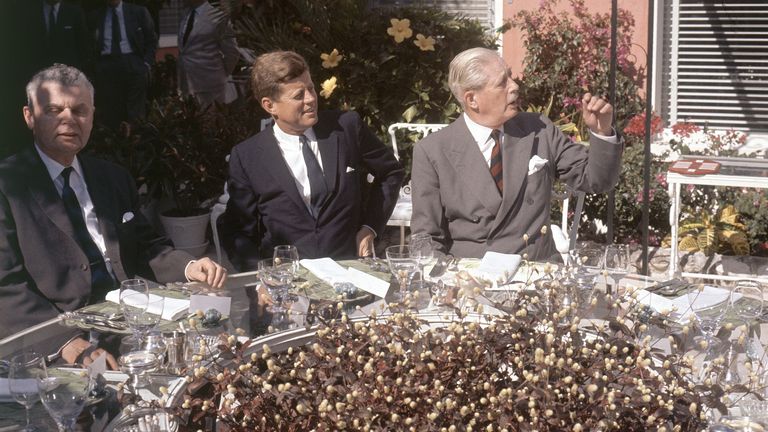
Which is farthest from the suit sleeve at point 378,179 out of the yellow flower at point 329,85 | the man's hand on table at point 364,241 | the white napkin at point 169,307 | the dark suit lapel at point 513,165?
the yellow flower at point 329,85

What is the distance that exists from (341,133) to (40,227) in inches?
54.7

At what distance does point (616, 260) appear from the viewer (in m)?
2.88

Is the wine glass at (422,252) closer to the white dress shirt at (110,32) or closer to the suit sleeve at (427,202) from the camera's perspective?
the suit sleeve at (427,202)

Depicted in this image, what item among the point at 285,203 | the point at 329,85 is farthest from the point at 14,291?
the point at 329,85

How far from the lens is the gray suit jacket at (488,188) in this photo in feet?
12.5

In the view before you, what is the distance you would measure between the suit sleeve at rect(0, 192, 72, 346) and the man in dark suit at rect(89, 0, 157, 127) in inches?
176

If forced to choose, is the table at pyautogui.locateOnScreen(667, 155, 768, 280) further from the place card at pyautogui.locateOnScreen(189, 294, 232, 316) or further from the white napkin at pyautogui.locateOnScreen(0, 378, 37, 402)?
the white napkin at pyautogui.locateOnScreen(0, 378, 37, 402)

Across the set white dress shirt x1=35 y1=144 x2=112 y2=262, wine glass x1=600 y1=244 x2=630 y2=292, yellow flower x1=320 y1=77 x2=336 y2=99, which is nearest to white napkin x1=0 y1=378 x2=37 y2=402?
white dress shirt x1=35 y1=144 x2=112 y2=262

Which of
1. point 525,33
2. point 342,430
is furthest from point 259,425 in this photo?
point 525,33

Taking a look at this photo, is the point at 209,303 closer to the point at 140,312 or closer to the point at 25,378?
the point at 140,312

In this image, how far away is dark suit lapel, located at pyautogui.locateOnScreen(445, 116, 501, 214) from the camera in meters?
3.84

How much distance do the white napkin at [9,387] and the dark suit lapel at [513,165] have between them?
2.04 metres

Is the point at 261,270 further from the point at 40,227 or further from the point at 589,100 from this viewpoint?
the point at 589,100

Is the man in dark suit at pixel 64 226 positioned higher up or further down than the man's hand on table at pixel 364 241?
higher up
